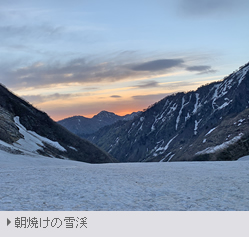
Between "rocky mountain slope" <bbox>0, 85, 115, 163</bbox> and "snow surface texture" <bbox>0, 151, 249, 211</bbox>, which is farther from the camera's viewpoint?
"rocky mountain slope" <bbox>0, 85, 115, 163</bbox>

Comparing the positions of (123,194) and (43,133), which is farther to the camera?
(43,133)

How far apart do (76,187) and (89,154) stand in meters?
55.4

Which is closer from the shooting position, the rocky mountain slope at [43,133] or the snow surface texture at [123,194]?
the snow surface texture at [123,194]

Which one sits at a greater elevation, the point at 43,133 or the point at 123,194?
the point at 43,133

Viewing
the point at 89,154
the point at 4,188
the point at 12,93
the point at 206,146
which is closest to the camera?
the point at 4,188

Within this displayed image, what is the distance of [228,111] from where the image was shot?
18388cm

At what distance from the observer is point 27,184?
17.2 metres

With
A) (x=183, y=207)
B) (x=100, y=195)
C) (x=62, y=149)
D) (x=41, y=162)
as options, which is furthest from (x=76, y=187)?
(x=62, y=149)

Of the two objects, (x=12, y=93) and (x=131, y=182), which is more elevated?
(x=12, y=93)

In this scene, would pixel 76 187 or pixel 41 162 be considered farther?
pixel 41 162

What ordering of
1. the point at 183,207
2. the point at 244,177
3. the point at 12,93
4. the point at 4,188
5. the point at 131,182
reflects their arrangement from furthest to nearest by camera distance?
the point at 12,93
the point at 244,177
the point at 131,182
the point at 4,188
the point at 183,207
